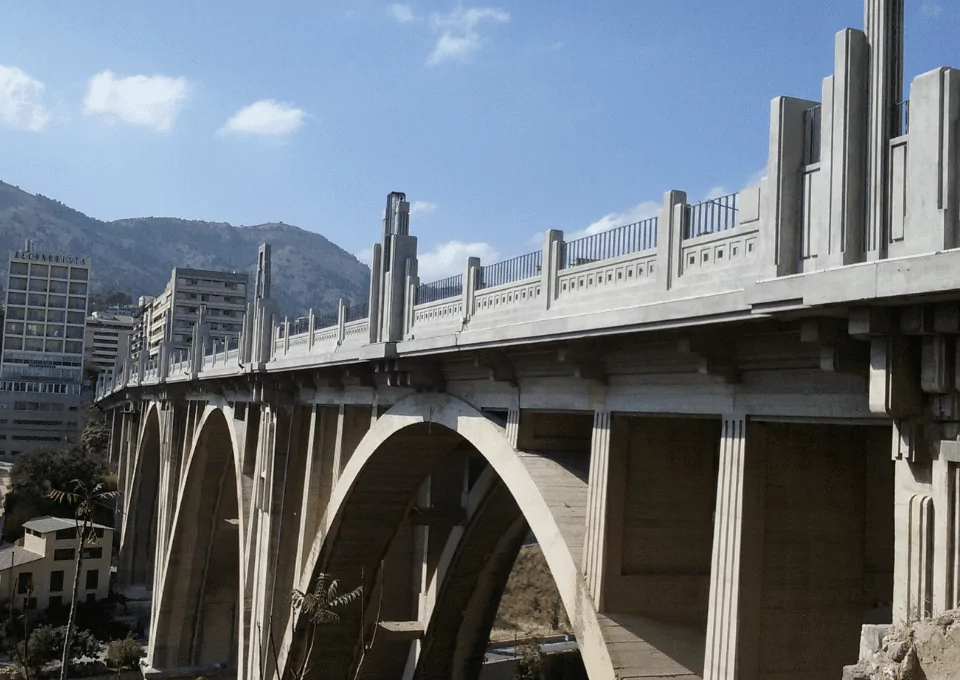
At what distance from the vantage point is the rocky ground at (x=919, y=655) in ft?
21.6

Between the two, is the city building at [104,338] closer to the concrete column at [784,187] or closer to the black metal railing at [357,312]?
the black metal railing at [357,312]

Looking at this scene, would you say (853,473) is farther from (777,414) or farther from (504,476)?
(504,476)

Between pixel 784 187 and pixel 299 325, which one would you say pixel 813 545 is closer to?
pixel 784 187

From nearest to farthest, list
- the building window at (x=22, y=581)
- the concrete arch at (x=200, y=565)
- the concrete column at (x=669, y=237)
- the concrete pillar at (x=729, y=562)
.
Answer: the concrete pillar at (x=729, y=562), the concrete column at (x=669, y=237), the concrete arch at (x=200, y=565), the building window at (x=22, y=581)

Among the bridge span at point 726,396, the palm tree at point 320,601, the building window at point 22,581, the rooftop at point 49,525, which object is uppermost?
the bridge span at point 726,396

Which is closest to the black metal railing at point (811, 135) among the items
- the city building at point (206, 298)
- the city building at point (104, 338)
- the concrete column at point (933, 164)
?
the concrete column at point (933, 164)

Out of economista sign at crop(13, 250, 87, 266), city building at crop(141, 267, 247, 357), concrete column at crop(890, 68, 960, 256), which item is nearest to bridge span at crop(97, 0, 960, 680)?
concrete column at crop(890, 68, 960, 256)

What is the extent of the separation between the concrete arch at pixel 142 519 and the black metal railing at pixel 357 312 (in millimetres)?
48008

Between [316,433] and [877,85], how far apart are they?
21.9m

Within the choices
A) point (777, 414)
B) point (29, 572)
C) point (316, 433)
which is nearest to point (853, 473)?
point (777, 414)

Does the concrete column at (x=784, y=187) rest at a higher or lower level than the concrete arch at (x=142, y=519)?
A: higher

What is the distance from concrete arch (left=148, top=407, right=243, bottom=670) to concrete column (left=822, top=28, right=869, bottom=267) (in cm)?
3952

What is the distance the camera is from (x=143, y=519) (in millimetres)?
69000

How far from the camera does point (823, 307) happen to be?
803 cm
